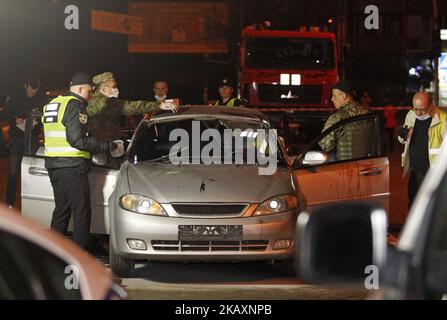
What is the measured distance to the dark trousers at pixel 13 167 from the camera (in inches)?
493

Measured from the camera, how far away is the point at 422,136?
10.6m

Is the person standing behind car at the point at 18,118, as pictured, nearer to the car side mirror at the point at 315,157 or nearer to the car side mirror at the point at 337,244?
the car side mirror at the point at 315,157

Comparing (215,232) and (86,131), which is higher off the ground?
(86,131)

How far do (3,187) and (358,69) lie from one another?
5614 centimetres

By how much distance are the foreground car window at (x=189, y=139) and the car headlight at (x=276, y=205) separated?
0.86 m

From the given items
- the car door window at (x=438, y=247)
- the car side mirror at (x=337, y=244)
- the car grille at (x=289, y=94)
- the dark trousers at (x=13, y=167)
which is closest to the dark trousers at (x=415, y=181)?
the dark trousers at (x=13, y=167)

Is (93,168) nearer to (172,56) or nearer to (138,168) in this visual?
(138,168)

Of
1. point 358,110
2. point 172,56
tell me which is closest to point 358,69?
point 172,56

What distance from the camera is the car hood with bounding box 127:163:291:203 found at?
844 centimetres

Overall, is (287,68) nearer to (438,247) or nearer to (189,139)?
(189,139)

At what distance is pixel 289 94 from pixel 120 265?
18200mm

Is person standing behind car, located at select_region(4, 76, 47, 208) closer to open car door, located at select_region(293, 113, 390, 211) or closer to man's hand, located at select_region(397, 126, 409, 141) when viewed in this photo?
open car door, located at select_region(293, 113, 390, 211)

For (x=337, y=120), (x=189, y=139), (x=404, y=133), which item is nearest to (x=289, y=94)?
(x=404, y=133)

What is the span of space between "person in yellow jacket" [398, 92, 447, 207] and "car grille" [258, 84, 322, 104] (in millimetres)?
15687
